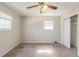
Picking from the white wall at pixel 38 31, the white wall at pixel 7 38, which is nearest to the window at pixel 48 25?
the white wall at pixel 38 31

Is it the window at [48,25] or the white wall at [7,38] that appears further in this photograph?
the window at [48,25]

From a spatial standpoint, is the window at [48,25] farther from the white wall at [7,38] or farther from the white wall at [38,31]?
the white wall at [7,38]

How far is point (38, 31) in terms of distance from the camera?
736 centimetres

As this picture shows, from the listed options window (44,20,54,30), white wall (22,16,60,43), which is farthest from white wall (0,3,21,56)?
window (44,20,54,30)

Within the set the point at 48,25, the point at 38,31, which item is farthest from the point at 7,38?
the point at 48,25

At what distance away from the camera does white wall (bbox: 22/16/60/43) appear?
24.0 feet

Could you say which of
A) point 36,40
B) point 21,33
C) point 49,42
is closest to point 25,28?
point 21,33

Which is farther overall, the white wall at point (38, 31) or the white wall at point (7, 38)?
the white wall at point (38, 31)

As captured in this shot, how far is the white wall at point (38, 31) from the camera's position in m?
7.33

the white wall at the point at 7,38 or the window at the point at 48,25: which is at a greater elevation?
the window at the point at 48,25

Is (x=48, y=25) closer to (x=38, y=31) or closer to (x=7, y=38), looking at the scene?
(x=38, y=31)

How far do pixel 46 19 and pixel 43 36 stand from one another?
1.08 meters

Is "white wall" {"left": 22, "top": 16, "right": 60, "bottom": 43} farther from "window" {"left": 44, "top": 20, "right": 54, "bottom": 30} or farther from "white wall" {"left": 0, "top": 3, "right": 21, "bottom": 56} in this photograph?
"white wall" {"left": 0, "top": 3, "right": 21, "bottom": 56}

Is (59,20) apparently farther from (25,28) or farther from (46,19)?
(25,28)
